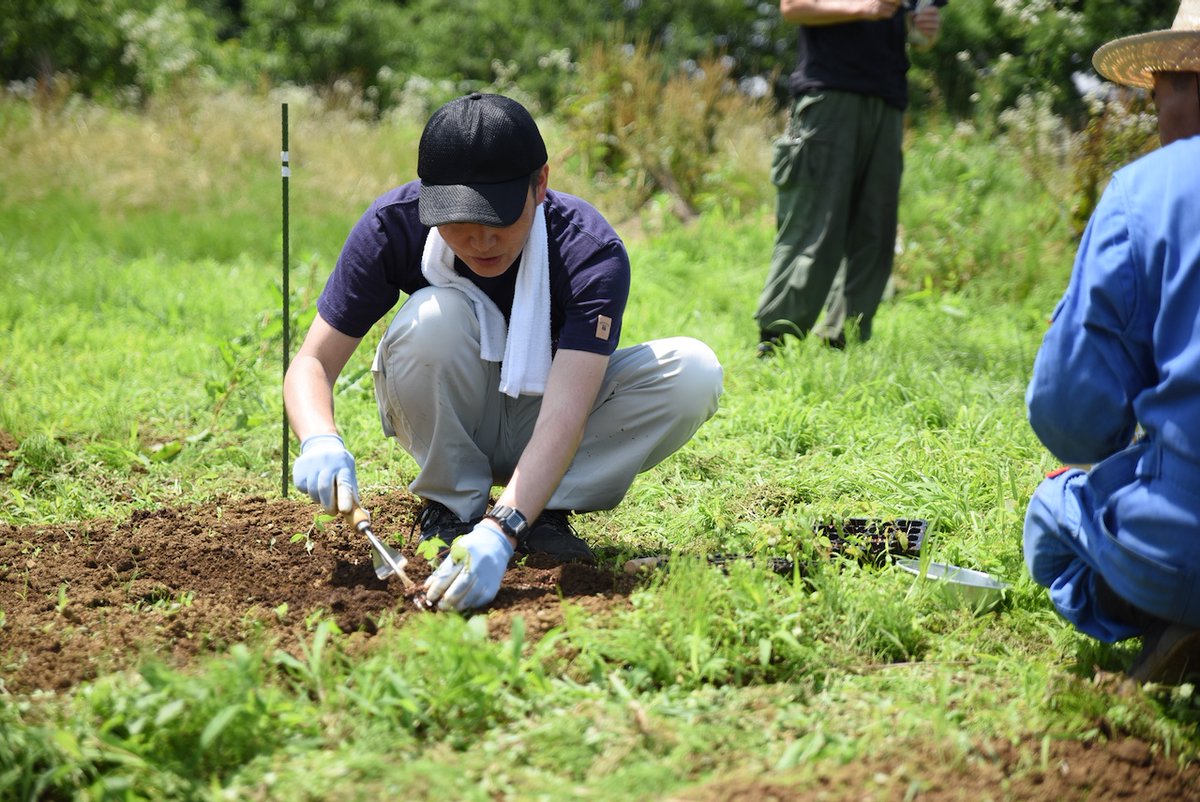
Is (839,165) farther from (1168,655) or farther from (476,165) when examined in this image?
(1168,655)

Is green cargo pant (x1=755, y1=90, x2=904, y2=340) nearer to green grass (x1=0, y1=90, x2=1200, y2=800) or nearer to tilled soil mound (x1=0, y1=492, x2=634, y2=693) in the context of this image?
green grass (x1=0, y1=90, x2=1200, y2=800)

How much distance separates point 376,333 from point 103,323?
6.01 feet

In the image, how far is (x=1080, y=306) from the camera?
6.52 feet

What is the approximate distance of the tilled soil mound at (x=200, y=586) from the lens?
2404 mm

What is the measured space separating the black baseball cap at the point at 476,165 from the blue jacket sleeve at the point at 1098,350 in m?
1.25

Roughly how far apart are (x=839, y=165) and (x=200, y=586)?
3.32 metres

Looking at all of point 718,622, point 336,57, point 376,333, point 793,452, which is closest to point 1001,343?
point 793,452

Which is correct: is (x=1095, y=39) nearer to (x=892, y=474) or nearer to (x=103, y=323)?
(x=892, y=474)

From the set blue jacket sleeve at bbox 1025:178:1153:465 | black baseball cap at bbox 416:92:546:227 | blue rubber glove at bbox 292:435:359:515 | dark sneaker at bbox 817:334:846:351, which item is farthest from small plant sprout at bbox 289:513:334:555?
dark sneaker at bbox 817:334:846:351

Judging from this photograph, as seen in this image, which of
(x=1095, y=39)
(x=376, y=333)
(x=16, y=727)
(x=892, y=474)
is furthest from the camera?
(x=1095, y=39)

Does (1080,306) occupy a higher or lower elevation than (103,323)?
higher

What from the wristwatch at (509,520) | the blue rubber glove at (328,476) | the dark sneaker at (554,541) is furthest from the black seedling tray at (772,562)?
the blue rubber glove at (328,476)

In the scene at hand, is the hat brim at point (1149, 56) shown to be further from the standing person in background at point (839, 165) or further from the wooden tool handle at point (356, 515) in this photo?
the standing person in background at point (839, 165)

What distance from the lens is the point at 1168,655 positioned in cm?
215
